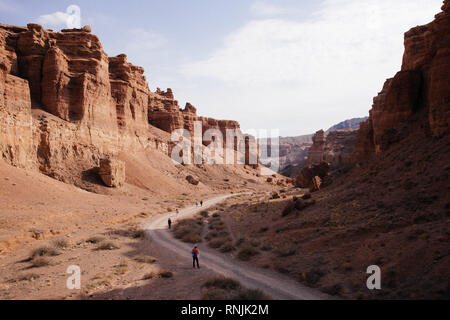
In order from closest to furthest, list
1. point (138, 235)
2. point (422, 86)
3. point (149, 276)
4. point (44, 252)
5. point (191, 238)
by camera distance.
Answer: point (149, 276) → point (44, 252) → point (191, 238) → point (138, 235) → point (422, 86)

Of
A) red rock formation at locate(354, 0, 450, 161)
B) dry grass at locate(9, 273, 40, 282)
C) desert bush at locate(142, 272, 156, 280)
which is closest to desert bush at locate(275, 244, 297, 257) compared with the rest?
desert bush at locate(142, 272, 156, 280)

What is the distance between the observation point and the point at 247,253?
1527cm

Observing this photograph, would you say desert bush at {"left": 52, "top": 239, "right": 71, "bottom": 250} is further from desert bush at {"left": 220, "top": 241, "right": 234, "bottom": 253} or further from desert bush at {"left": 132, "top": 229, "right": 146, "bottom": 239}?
desert bush at {"left": 220, "top": 241, "right": 234, "bottom": 253}

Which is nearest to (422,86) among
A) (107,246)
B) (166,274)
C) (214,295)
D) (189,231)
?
(189,231)

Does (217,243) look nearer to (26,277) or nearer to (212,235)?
(212,235)

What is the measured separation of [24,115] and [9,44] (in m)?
13.5

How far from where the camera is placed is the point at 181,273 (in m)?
12.9

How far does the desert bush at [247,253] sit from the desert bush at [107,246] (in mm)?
8629

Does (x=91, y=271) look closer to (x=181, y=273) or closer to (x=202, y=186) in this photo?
(x=181, y=273)

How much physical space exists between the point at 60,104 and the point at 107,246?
28120 mm

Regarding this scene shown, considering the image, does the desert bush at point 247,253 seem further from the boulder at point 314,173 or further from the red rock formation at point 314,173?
the boulder at point 314,173

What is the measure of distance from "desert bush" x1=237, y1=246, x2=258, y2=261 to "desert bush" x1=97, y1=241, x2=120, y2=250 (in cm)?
863

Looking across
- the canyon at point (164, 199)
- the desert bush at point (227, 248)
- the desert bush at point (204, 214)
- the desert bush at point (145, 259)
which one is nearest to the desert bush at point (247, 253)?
the canyon at point (164, 199)
